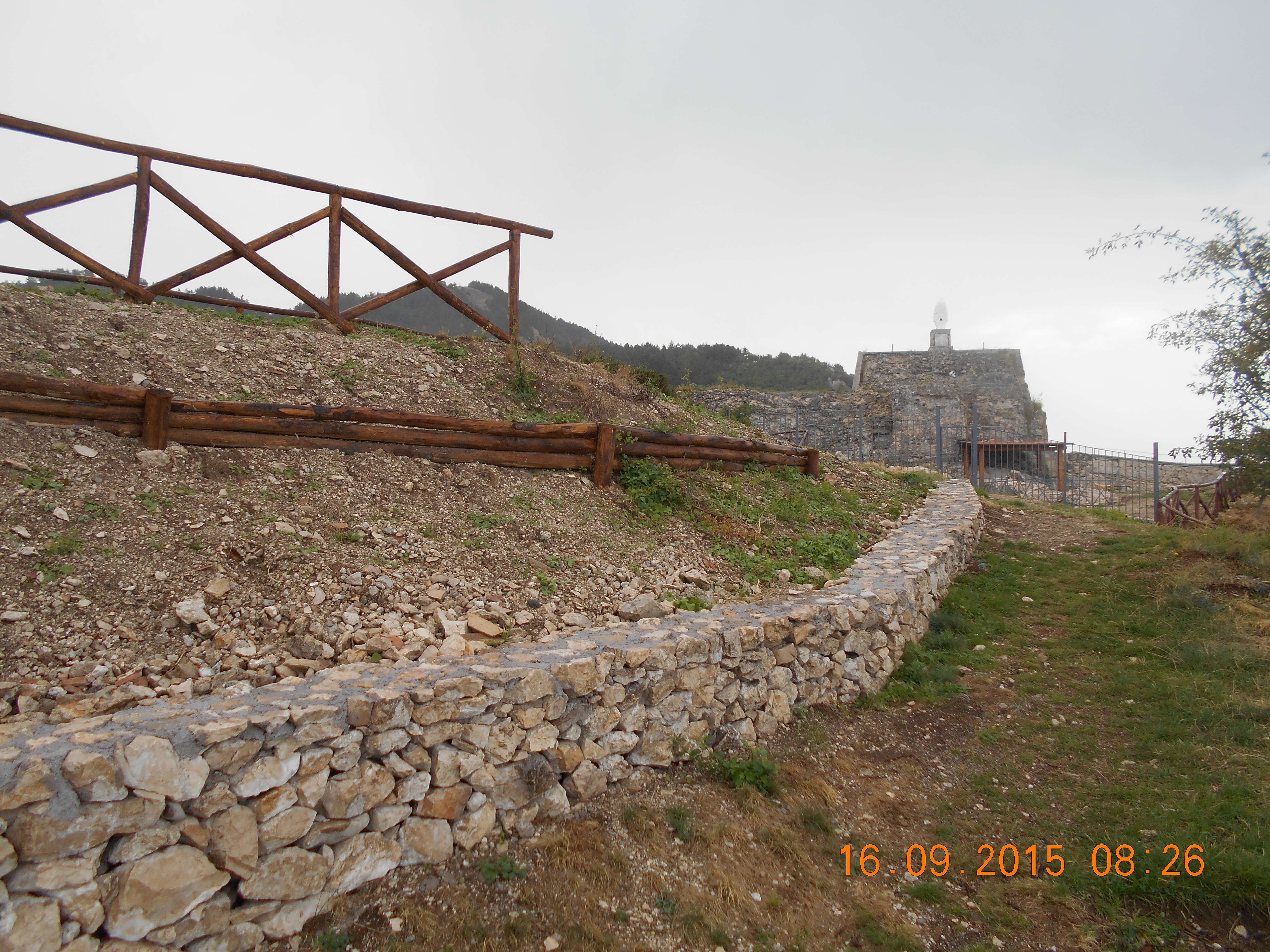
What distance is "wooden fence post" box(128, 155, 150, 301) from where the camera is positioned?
6.41 m

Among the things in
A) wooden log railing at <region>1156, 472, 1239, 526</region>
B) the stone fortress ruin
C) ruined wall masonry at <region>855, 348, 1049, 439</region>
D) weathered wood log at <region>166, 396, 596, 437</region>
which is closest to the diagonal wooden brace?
→ weathered wood log at <region>166, 396, 596, 437</region>

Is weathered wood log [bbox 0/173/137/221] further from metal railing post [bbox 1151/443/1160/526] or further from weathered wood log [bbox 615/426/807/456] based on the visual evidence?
metal railing post [bbox 1151/443/1160/526]

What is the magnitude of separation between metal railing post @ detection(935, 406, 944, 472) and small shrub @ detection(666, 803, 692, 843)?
1489 cm

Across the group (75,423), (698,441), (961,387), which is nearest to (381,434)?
(75,423)

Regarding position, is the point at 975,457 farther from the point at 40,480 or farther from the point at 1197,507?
the point at 40,480

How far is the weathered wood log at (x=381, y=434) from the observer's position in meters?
4.79

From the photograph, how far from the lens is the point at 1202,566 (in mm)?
7887

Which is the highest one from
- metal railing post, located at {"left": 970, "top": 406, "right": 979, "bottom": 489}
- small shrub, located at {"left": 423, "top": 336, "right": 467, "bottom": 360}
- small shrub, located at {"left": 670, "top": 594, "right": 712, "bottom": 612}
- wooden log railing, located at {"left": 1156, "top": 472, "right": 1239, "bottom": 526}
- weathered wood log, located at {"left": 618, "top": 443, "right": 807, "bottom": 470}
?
small shrub, located at {"left": 423, "top": 336, "right": 467, "bottom": 360}

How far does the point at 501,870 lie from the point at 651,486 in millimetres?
3965

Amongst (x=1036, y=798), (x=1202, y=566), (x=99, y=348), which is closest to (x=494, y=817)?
(x=1036, y=798)

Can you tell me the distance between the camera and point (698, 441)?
7551mm

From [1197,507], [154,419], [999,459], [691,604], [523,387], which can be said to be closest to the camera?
[154,419]

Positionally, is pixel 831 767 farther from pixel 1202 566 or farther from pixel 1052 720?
pixel 1202 566

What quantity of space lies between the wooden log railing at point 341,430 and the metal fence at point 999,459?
6551mm
